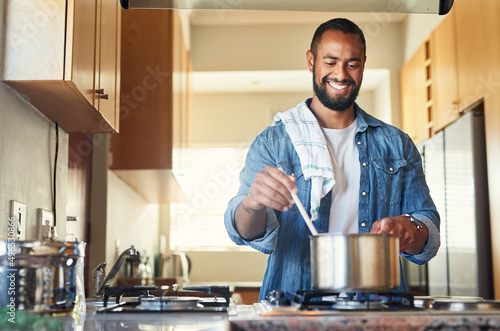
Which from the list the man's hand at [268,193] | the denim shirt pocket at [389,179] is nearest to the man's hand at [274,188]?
the man's hand at [268,193]

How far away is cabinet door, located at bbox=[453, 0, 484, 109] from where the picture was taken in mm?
3314

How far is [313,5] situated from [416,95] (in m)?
3.33

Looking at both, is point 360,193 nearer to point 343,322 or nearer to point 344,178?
point 344,178

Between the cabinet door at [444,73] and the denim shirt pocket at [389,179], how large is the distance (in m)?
2.23

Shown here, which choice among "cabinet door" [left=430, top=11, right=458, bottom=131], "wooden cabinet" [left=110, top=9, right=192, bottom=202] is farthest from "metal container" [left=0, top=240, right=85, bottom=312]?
"cabinet door" [left=430, top=11, right=458, bottom=131]

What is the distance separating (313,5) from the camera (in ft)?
5.50

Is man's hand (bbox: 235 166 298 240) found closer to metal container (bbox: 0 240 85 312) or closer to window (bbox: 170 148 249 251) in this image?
metal container (bbox: 0 240 85 312)

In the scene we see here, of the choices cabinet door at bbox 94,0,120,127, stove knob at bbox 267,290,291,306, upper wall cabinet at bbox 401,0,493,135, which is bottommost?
stove knob at bbox 267,290,291,306

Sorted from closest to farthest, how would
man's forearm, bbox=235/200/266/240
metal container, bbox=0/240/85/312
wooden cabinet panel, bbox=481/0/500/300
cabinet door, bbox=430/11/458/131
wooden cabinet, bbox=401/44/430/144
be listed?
metal container, bbox=0/240/85/312
man's forearm, bbox=235/200/266/240
wooden cabinet panel, bbox=481/0/500/300
cabinet door, bbox=430/11/458/131
wooden cabinet, bbox=401/44/430/144

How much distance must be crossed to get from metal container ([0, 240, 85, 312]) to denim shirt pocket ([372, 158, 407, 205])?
0.86 m

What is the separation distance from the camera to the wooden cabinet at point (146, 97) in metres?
3.38

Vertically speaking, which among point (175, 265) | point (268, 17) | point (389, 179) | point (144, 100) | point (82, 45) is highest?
point (268, 17)

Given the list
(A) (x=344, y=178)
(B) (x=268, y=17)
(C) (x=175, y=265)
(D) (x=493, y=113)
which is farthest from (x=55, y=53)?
(C) (x=175, y=265)

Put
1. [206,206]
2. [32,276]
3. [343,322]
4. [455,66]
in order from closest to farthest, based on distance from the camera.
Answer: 1. [343,322]
2. [32,276]
3. [455,66]
4. [206,206]
